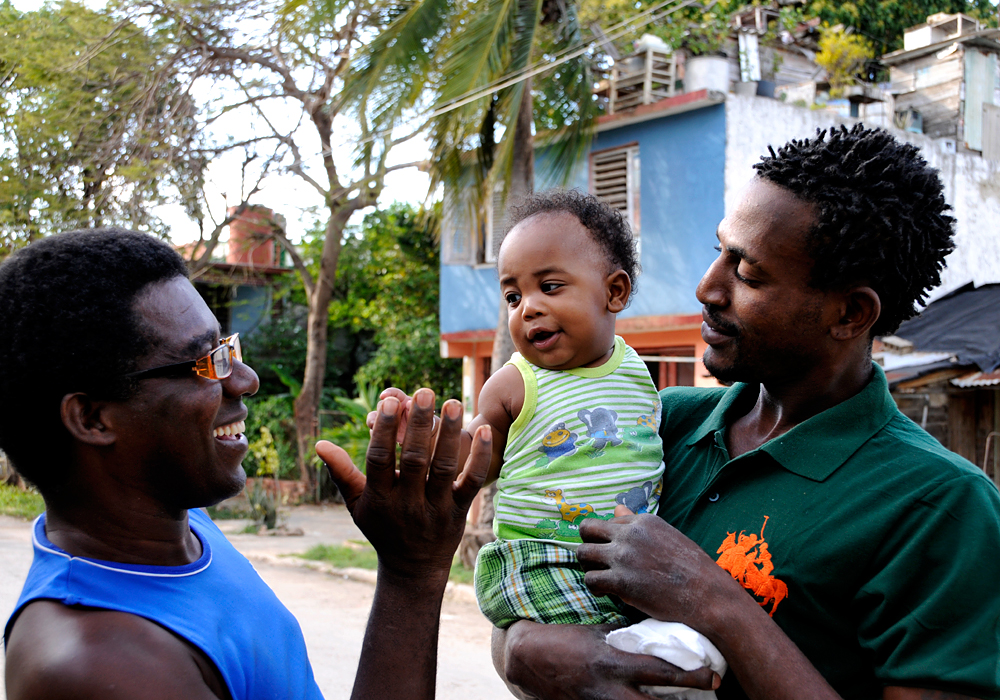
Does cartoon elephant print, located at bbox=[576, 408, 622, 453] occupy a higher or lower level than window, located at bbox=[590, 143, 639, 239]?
lower

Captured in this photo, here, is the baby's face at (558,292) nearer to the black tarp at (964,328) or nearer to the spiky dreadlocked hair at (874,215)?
the spiky dreadlocked hair at (874,215)

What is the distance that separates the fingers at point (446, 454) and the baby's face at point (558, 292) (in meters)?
0.64

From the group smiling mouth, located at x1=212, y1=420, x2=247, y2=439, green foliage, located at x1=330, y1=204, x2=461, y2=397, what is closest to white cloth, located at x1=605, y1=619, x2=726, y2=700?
smiling mouth, located at x1=212, y1=420, x2=247, y2=439

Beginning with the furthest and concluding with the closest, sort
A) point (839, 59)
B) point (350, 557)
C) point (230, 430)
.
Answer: point (839, 59) → point (350, 557) → point (230, 430)

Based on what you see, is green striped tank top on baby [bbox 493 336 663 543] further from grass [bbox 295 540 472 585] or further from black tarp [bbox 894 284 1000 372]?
grass [bbox 295 540 472 585]

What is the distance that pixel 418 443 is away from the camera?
66.7 inches

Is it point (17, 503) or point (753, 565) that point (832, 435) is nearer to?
point (753, 565)

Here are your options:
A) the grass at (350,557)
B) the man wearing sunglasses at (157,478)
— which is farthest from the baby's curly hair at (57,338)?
the grass at (350,557)

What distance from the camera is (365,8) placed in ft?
42.4

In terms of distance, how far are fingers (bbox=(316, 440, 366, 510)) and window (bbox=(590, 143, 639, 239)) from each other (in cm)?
981

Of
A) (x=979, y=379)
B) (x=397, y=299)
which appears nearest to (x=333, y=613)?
(x=979, y=379)

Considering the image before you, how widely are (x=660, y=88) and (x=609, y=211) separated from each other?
1029 cm

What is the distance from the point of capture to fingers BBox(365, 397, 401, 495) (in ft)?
5.46

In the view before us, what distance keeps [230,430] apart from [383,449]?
47 centimetres
